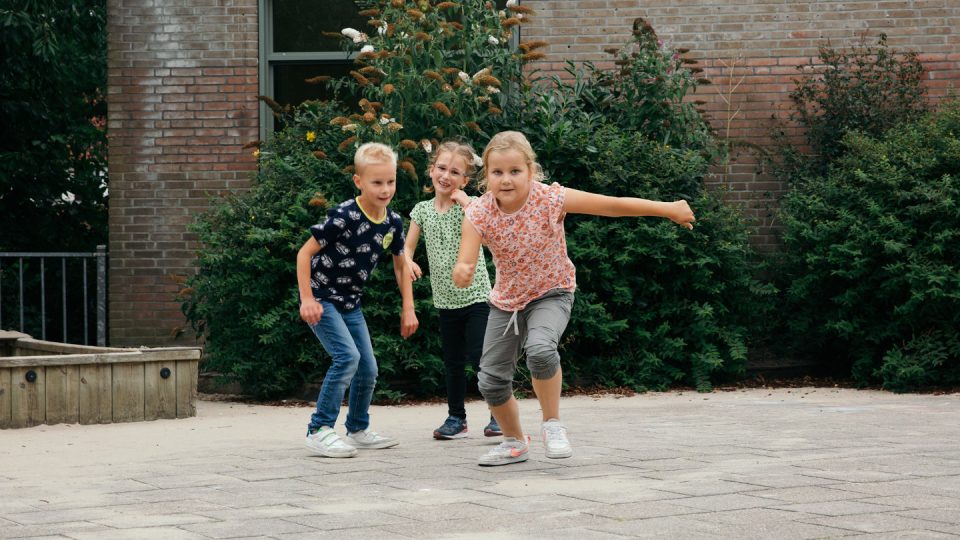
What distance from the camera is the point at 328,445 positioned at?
19.7ft

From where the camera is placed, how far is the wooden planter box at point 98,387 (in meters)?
7.58

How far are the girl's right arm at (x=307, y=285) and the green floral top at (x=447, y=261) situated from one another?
0.95m

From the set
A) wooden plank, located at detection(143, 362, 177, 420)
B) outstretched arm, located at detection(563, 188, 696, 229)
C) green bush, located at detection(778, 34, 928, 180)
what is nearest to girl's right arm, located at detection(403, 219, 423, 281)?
outstretched arm, located at detection(563, 188, 696, 229)

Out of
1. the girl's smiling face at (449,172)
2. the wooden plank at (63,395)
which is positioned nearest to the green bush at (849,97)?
the girl's smiling face at (449,172)

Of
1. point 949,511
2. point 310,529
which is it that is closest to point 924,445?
point 949,511

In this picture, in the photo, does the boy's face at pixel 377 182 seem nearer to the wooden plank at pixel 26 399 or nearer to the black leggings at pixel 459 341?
the black leggings at pixel 459 341

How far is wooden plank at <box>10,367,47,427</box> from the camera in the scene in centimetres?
757

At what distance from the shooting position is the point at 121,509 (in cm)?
463

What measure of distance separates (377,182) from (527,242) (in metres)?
0.92

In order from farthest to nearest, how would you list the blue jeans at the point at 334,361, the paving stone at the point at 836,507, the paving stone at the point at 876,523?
the blue jeans at the point at 334,361 < the paving stone at the point at 836,507 < the paving stone at the point at 876,523

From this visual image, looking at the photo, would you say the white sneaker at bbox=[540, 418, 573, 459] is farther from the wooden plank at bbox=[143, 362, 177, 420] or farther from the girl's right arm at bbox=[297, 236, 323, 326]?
the wooden plank at bbox=[143, 362, 177, 420]

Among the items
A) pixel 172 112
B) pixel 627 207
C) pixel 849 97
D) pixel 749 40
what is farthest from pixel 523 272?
pixel 172 112

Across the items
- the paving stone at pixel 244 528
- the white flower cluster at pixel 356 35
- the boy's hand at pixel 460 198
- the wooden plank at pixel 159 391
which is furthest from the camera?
the white flower cluster at pixel 356 35

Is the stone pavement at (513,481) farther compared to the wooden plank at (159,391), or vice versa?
the wooden plank at (159,391)
